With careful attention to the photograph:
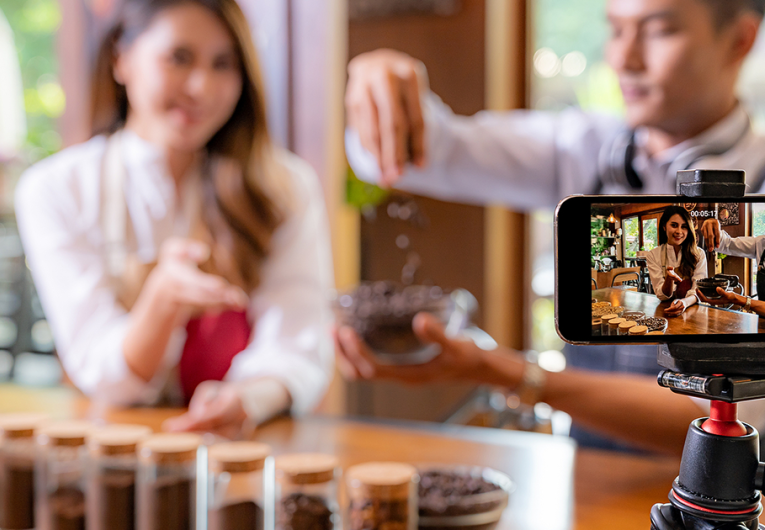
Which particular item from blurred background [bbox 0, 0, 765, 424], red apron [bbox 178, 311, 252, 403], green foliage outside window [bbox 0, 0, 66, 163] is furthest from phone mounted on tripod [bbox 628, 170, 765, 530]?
green foliage outside window [bbox 0, 0, 66, 163]

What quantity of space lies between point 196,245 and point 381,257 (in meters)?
0.74

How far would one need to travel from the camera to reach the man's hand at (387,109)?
109cm

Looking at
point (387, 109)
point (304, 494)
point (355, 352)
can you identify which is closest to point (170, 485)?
point (304, 494)

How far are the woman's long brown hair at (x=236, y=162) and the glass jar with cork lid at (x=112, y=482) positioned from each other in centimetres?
89

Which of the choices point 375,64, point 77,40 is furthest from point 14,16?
point 375,64

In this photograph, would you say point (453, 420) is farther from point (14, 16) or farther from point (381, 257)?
point (14, 16)

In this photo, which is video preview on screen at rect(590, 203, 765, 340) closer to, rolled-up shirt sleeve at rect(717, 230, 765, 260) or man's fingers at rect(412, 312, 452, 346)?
rolled-up shirt sleeve at rect(717, 230, 765, 260)

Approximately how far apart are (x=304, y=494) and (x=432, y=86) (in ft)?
5.65

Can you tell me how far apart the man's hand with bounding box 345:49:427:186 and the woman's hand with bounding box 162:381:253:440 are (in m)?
0.46

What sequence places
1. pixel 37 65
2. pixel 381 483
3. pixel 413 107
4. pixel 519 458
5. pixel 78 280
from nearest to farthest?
pixel 381 483, pixel 519 458, pixel 413 107, pixel 78 280, pixel 37 65

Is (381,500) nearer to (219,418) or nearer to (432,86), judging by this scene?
(219,418)

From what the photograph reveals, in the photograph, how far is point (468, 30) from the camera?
7.16ft

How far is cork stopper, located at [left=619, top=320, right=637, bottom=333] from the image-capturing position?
44cm

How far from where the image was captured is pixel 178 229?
1662 mm
